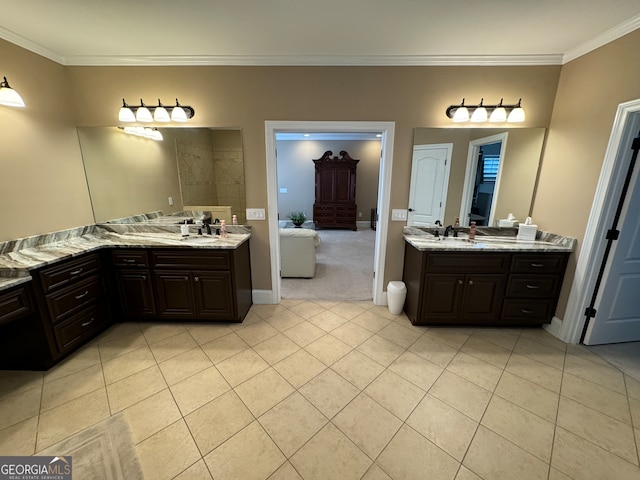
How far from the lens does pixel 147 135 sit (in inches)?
110

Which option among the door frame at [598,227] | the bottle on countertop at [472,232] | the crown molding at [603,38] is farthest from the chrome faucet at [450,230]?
the crown molding at [603,38]

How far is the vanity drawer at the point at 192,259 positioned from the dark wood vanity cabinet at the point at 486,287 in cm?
197

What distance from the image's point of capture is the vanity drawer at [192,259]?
8.07 ft

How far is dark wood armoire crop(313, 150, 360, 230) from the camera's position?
7.63m

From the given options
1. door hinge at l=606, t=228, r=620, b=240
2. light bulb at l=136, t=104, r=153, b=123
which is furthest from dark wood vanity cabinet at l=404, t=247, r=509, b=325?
light bulb at l=136, t=104, r=153, b=123

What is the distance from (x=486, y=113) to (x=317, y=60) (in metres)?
1.78

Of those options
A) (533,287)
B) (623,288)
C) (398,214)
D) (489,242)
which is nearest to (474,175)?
(489,242)

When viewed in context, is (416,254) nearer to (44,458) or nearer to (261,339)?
(261,339)

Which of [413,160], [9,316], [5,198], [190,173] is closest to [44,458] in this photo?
[9,316]

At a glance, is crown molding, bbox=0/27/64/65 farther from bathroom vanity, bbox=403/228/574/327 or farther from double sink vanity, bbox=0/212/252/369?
bathroom vanity, bbox=403/228/574/327

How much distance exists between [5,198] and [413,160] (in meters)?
3.72

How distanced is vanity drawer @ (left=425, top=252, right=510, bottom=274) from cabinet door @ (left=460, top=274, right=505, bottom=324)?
0.08 metres

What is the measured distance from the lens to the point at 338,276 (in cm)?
414

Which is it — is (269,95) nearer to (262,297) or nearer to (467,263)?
(262,297)
